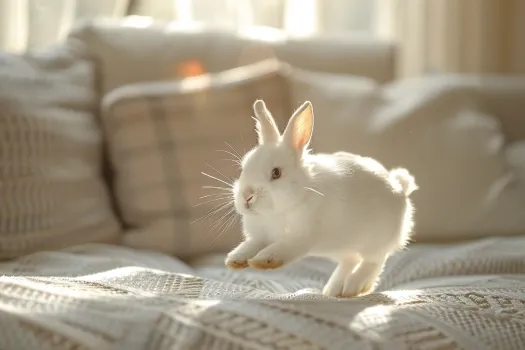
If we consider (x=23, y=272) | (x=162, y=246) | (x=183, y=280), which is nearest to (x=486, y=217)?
(x=162, y=246)

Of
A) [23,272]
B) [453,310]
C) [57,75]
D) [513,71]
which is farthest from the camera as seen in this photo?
[513,71]

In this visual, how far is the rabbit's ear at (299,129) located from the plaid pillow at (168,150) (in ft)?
1.77

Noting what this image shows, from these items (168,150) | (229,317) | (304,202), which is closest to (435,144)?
(168,150)

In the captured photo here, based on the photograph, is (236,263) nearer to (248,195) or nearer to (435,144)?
(248,195)

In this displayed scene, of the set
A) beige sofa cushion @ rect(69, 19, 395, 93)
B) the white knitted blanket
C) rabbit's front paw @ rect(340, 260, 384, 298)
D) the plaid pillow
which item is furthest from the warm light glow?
rabbit's front paw @ rect(340, 260, 384, 298)

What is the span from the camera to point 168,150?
1.32 meters

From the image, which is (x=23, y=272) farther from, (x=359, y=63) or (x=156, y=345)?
(x=359, y=63)

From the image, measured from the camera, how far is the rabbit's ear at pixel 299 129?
2.37 feet

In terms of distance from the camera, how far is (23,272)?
1026mm

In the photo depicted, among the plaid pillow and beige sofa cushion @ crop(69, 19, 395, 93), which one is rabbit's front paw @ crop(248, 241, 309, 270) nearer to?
the plaid pillow

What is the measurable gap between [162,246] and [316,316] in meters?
0.66

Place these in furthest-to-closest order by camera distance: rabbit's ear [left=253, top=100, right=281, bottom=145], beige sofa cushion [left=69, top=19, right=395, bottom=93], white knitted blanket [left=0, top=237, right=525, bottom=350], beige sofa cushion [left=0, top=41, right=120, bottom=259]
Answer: beige sofa cushion [left=69, top=19, right=395, bottom=93], beige sofa cushion [left=0, top=41, right=120, bottom=259], rabbit's ear [left=253, top=100, right=281, bottom=145], white knitted blanket [left=0, top=237, right=525, bottom=350]

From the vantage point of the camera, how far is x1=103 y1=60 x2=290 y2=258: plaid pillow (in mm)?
1288

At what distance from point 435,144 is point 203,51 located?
1.80 ft
